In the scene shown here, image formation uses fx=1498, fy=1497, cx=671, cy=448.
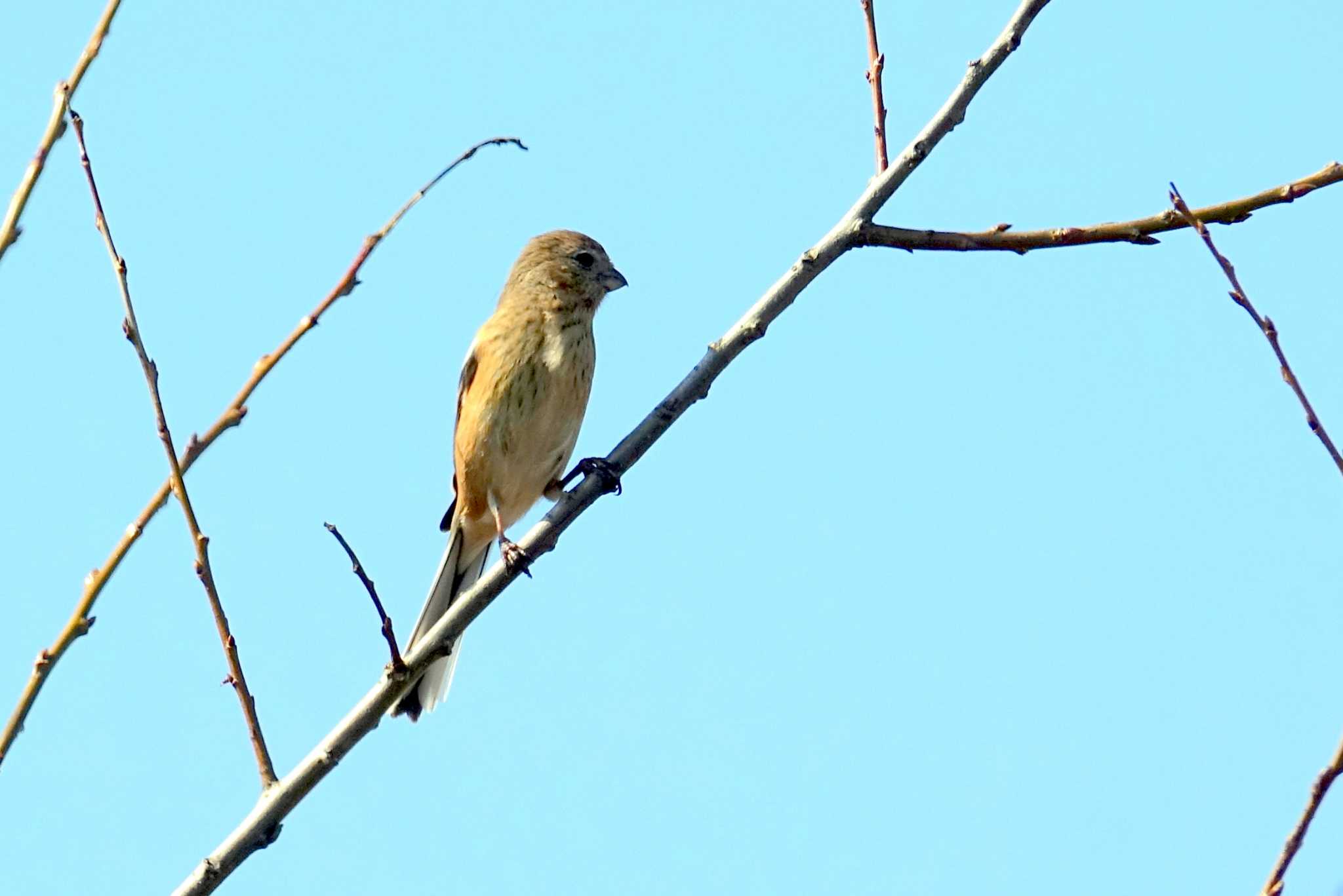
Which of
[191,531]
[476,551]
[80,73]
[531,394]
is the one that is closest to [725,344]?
[191,531]

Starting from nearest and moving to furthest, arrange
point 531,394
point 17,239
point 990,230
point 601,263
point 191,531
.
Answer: point 17,239 < point 191,531 < point 990,230 < point 531,394 < point 601,263

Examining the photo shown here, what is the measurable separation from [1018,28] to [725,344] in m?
1.05

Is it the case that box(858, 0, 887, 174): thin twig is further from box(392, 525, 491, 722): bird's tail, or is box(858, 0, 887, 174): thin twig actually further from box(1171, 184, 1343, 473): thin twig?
box(392, 525, 491, 722): bird's tail

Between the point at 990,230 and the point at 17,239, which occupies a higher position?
the point at 990,230

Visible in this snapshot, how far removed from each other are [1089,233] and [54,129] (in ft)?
7.50

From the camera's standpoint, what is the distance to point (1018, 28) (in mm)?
3629

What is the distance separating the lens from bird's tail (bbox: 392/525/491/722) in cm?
575

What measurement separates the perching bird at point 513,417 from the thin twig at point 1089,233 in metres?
3.08

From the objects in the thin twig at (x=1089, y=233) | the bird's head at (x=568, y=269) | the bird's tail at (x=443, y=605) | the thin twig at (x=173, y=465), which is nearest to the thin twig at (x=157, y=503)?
the thin twig at (x=173, y=465)

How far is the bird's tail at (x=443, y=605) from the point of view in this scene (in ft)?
18.9

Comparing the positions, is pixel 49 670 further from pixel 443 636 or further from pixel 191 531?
pixel 443 636

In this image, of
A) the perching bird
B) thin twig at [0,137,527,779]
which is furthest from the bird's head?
thin twig at [0,137,527,779]

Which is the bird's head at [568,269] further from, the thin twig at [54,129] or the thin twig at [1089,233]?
the thin twig at [54,129]

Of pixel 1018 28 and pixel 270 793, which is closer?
pixel 270 793
